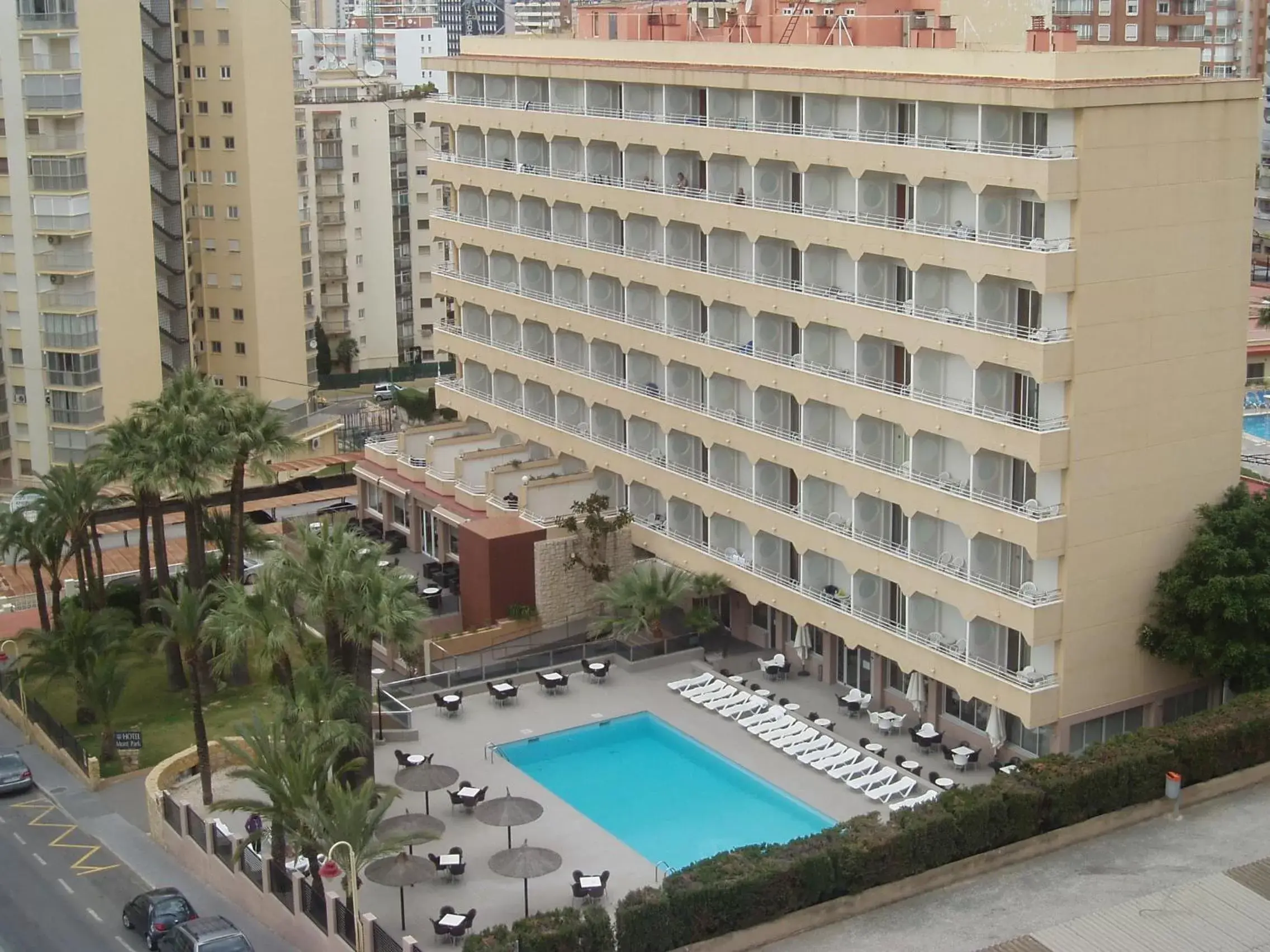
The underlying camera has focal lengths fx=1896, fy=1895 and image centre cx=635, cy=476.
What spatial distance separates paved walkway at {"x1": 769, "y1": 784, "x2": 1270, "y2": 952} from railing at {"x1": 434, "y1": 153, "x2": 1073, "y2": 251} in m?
15.7

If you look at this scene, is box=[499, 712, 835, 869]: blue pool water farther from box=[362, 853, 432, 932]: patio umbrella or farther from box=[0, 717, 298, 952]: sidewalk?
box=[0, 717, 298, 952]: sidewalk

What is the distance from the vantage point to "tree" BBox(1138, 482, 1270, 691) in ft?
170

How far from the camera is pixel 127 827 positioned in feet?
183

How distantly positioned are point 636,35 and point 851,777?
2966 cm

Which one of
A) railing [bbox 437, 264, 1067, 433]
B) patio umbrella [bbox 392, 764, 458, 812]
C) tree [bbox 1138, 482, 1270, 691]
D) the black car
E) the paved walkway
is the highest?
railing [bbox 437, 264, 1067, 433]

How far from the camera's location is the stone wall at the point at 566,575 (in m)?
67.1

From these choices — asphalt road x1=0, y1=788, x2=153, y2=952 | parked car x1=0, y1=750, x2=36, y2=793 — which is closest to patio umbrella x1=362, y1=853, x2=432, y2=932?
asphalt road x1=0, y1=788, x2=153, y2=952

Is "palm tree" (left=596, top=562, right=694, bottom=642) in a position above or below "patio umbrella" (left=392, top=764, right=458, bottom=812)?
above

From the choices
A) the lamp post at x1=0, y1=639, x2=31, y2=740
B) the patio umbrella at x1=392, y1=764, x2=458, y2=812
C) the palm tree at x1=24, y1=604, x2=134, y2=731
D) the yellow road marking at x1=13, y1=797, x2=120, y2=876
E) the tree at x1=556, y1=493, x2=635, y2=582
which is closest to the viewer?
the patio umbrella at x1=392, y1=764, x2=458, y2=812

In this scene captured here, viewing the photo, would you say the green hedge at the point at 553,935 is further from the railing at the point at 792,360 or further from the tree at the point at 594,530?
the tree at the point at 594,530

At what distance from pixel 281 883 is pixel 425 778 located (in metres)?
5.49

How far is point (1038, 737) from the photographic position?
5325 centimetres

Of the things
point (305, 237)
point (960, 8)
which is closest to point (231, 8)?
point (305, 237)

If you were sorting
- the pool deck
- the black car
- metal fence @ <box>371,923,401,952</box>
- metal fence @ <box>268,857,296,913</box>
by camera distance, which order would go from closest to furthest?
metal fence @ <box>371,923,401,952</box>
the black car
metal fence @ <box>268,857,296,913</box>
the pool deck
